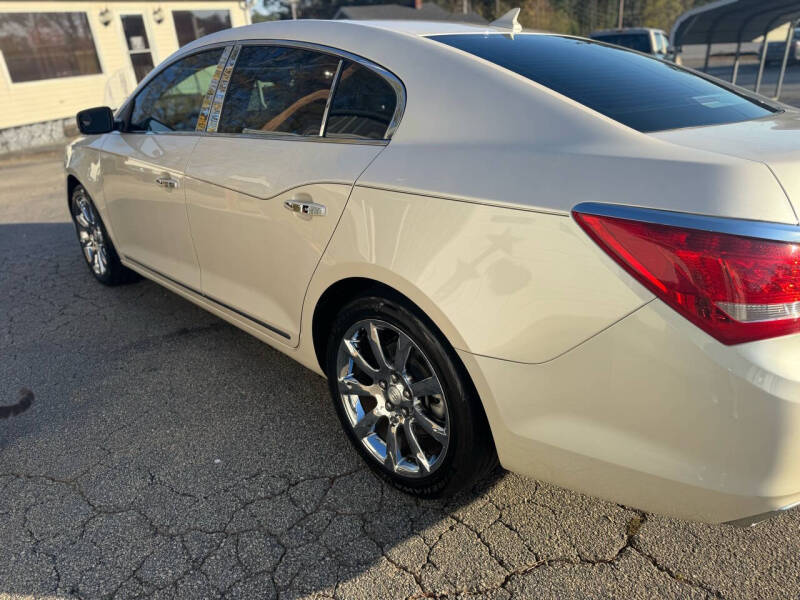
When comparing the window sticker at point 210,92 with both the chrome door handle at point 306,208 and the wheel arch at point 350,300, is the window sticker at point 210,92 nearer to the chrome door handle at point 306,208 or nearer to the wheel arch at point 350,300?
the chrome door handle at point 306,208

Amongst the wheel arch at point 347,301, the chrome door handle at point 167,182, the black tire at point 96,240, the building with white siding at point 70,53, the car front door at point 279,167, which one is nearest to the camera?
the wheel arch at point 347,301

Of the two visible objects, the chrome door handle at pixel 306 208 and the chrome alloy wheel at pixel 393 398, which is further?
the chrome door handle at pixel 306 208

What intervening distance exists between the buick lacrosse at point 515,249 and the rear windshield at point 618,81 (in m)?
0.01

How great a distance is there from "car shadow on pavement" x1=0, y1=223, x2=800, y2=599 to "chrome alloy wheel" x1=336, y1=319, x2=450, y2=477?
186mm

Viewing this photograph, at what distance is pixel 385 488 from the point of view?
96.8 inches

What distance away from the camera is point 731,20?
32.5 feet

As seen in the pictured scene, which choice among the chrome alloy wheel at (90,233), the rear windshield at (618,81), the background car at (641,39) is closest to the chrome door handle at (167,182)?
the chrome alloy wheel at (90,233)

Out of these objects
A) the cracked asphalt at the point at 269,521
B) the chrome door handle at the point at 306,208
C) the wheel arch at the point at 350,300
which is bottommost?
the cracked asphalt at the point at 269,521

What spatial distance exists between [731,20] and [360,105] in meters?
10.1

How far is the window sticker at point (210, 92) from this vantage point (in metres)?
3.08

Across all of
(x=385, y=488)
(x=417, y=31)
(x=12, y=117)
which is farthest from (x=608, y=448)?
(x=12, y=117)

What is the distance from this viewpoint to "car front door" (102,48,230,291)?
3.21 m

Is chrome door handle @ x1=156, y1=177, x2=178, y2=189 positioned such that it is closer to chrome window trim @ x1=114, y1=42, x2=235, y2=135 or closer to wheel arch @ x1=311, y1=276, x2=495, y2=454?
chrome window trim @ x1=114, y1=42, x2=235, y2=135

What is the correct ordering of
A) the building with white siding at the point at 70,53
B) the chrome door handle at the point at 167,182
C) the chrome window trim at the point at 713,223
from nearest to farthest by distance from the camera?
the chrome window trim at the point at 713,223 → the chrome door handle at the point at 167,182 → the building with white siding at the point at 70,53
